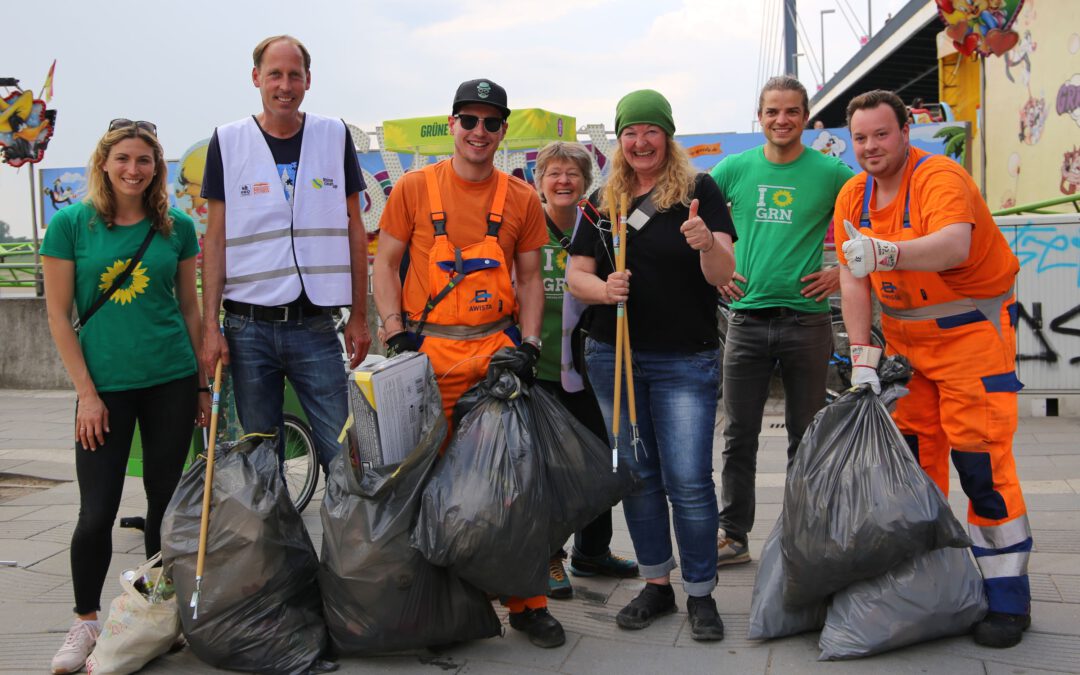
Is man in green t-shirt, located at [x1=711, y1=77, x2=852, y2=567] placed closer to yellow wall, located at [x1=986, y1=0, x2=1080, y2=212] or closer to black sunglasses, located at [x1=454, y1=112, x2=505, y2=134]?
black sunglasses, located at [x1=454, y1=112, x2=505, y2=134]

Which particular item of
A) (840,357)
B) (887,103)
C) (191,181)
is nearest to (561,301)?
(887,103)

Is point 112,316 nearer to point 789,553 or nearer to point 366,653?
point 366,653

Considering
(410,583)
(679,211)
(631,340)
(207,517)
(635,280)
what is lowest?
(410,583)

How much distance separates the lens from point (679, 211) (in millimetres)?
3221

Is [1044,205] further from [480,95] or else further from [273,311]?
[273,311]

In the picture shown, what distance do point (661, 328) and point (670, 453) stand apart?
1.51ft

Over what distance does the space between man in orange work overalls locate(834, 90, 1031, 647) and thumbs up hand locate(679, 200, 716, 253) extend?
454mm

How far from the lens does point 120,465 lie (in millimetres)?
3316

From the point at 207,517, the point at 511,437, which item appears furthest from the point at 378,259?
the point at 207,517

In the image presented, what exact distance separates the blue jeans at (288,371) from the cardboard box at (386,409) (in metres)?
0.40

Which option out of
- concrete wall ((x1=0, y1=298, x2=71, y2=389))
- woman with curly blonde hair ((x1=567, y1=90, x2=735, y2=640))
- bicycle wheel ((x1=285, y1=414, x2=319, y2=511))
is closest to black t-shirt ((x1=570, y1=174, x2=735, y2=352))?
woman with curly blonde hair ((x1=567, y1=90, x2=735, y2=640))

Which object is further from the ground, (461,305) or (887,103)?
(887,103)

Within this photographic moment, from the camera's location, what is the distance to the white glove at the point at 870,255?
2.90m

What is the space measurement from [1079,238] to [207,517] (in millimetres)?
6412
